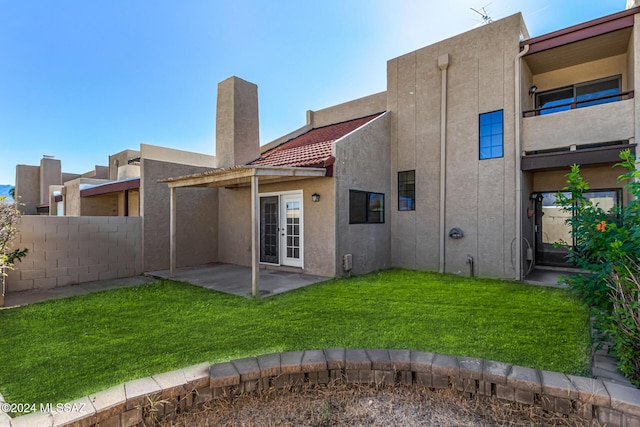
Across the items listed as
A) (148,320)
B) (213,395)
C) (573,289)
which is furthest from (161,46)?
(573,289)

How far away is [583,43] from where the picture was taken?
740cm

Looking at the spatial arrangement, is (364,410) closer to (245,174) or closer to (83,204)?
(245,174)

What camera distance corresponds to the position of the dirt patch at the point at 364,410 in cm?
239

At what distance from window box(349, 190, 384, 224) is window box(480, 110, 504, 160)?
3.16m

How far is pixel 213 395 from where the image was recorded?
2.61 metres

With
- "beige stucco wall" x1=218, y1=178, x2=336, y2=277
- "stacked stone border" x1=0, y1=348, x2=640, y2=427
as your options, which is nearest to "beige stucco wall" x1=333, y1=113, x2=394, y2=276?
"beige stucco wall" x1=218, y1=178, x2=336, y2=277

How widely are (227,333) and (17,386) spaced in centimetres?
200

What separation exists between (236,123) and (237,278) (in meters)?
6.02

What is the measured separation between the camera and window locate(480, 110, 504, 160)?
8.12m

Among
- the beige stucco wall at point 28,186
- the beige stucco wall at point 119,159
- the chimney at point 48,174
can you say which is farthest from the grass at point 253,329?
the beige stucco wall at point 28,186

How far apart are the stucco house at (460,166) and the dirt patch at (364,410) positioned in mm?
3712

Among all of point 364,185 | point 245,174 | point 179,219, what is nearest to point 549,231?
point 364,185

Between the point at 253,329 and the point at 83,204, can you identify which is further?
the point at 83,204

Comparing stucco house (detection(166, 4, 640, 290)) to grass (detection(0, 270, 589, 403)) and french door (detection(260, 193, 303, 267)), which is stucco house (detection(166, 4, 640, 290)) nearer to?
french door (detection(260, 193, 303, 267))
